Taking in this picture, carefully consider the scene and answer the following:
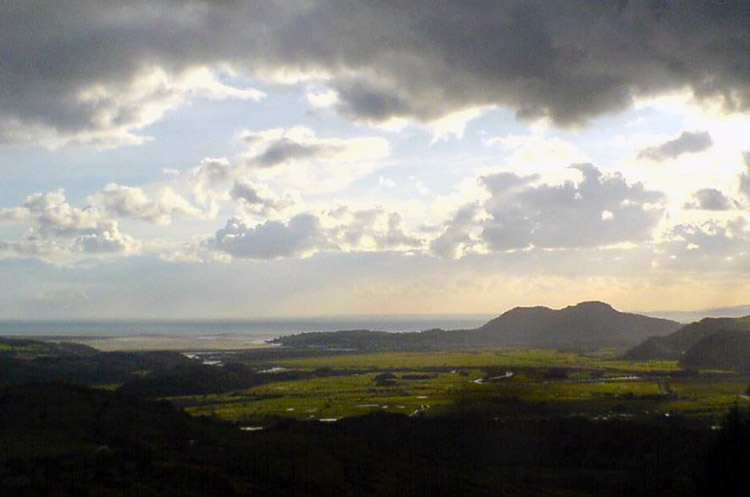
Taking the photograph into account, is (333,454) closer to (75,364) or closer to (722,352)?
(722,352)

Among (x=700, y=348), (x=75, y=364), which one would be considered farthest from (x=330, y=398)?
(x=700, y=348)

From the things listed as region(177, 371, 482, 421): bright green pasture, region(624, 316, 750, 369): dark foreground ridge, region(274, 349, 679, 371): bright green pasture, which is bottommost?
region(177, 371, 482, 421): bright green pasture

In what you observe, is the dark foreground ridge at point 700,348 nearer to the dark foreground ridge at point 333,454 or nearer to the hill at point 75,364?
the dark foreground ridge at point 333,454

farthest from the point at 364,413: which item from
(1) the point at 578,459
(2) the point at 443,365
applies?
(2) the point at 443,365

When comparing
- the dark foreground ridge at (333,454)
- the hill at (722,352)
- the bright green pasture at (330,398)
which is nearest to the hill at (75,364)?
the bright green pasture at (330,398)

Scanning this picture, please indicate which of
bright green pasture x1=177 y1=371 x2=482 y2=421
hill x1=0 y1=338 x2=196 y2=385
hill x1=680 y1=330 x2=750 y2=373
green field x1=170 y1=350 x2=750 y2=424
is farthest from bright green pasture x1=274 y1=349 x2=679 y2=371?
hill x1=0 y1=338 x2=196 y2=385

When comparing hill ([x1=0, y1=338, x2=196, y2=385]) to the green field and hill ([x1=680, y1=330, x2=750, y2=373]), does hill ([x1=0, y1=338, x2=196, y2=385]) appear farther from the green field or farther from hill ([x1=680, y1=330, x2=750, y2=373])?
hill ([x1=680, y1=330, x2=750, y2=373])
